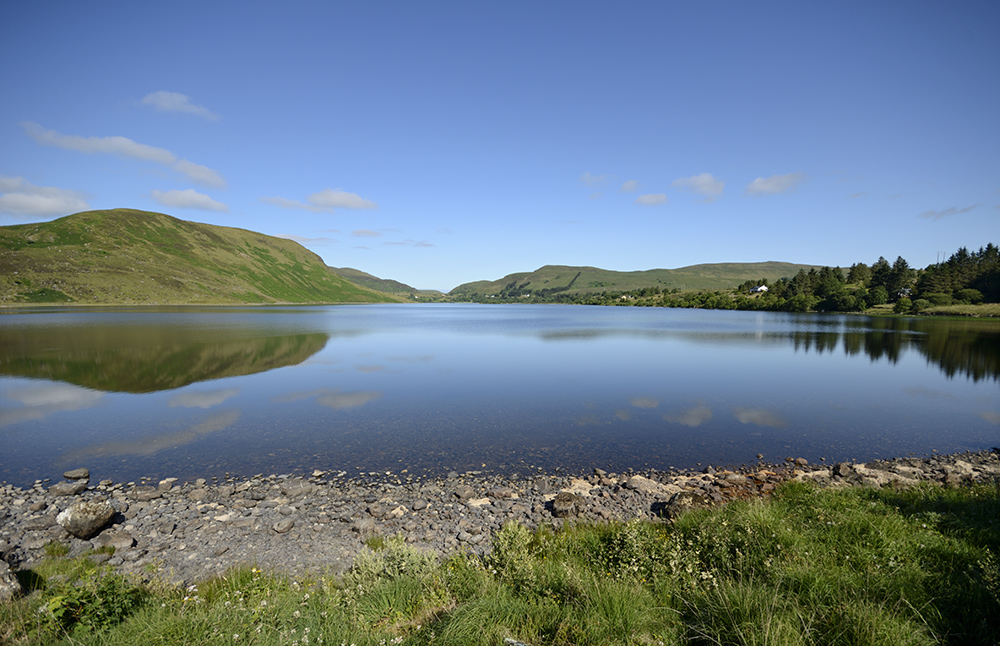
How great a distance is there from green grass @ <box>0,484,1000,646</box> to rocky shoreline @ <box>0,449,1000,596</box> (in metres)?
1.31

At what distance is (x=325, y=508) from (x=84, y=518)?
19.7ft

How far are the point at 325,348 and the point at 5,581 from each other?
45.3 m

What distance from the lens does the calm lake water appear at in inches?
677

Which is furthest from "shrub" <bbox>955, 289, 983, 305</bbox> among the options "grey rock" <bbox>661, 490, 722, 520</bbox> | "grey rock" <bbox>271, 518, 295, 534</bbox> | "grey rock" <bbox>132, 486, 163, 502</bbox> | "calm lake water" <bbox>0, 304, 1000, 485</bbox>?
"grey rock" <bbox>132, 486, 163, 502</bbox>

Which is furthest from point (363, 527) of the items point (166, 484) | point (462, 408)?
point (462, 408)

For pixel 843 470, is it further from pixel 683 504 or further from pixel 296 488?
pixel 296 488

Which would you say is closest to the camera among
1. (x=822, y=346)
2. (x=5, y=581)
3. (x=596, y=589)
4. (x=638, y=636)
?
(x=638, y=636)

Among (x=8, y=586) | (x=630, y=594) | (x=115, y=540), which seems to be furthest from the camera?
(x=115, y=540)

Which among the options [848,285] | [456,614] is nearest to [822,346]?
[456,614]

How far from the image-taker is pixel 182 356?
40906 mm

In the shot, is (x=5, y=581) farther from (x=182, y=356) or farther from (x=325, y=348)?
(x=325, y=348)

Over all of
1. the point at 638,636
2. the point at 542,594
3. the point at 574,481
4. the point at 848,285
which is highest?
the point at 848,285

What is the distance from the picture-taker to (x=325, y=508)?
12.7 meters

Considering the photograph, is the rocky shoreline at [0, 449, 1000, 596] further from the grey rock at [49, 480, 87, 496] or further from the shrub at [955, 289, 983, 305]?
the shrub at [955, 289, 983, 305]
